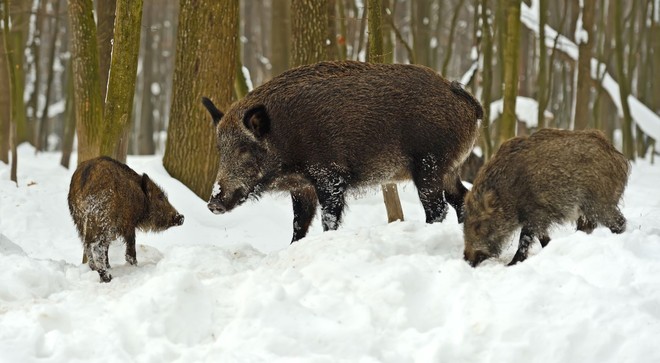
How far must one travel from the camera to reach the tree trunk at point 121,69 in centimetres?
743

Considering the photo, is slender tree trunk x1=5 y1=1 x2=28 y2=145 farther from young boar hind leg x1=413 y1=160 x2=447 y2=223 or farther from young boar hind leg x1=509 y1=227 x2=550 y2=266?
young boar hind leg x1=509 y1=227 x2=550 y2=266

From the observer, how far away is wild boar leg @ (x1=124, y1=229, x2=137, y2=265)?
6.50 meters

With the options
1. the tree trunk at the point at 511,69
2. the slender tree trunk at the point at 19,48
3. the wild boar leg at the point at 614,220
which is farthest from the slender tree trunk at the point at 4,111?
the wild boar leg at the point at 614,220

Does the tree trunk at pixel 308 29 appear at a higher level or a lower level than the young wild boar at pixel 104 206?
higher

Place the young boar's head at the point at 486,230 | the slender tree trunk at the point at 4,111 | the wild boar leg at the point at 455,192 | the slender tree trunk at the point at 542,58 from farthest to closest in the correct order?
1. the slender tree trunk at the point at 4,111
2. the slender tree trunk at the point at 542,58
3. the wild boar leg at the point at 455,192
4. the young boar's head at the point at 486,230

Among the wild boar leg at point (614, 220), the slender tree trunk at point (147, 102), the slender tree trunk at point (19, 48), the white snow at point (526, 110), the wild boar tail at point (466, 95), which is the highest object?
the wild boar tail at point (466, 95)

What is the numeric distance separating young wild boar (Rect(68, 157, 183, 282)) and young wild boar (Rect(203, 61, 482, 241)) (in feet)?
2.26

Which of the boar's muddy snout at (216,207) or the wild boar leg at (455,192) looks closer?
the boar's muddy snout at (216,207)

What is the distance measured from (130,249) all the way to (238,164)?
122 centimetres

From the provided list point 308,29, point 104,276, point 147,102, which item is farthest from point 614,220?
point 147,102

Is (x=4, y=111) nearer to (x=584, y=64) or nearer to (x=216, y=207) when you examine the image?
(x=216, y=207)

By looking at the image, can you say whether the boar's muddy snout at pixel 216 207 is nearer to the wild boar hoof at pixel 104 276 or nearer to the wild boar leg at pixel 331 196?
the wild boar leg at pixel 331 196

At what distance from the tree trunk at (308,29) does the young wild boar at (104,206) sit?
4433 mm

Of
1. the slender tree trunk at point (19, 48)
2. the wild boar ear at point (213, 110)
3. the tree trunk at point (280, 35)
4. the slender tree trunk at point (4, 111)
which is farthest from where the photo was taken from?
the tree trunk at point (280, 35)
